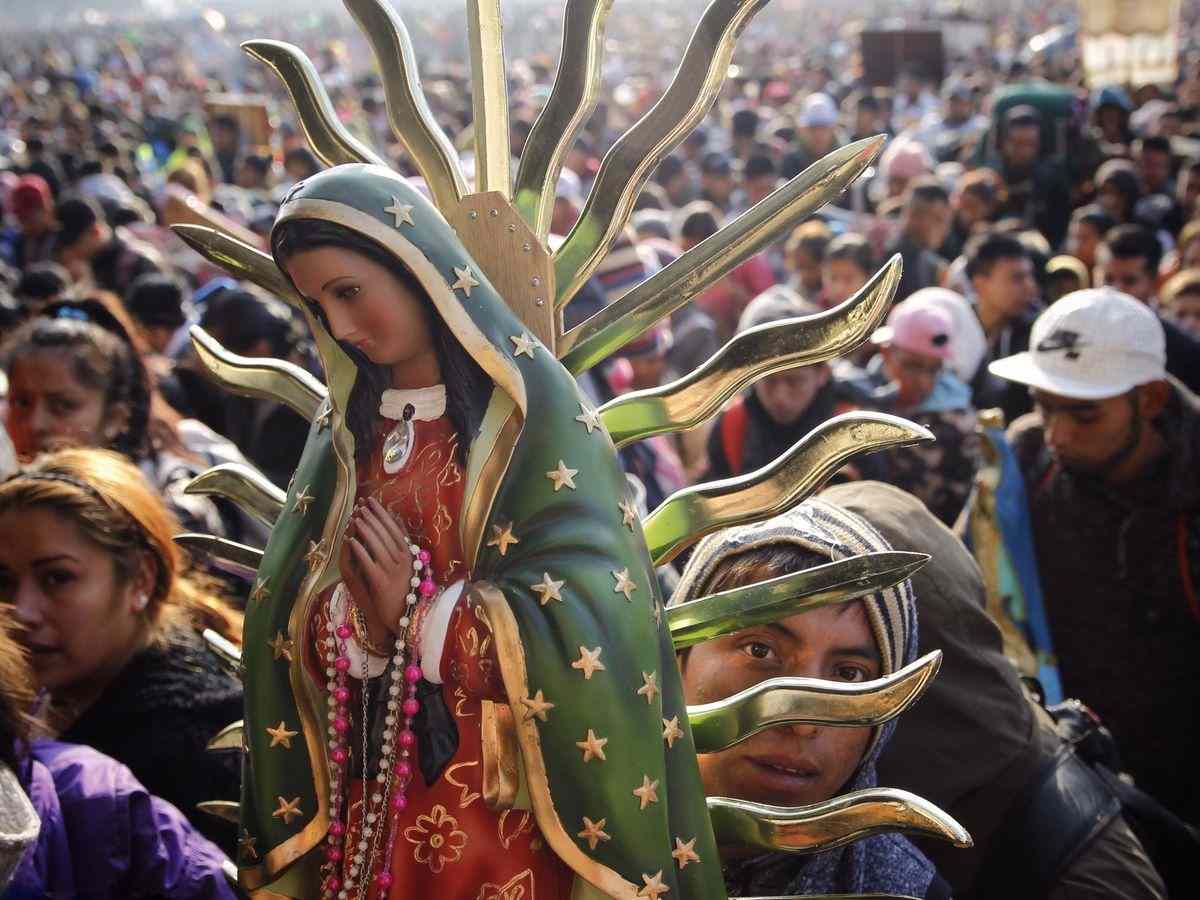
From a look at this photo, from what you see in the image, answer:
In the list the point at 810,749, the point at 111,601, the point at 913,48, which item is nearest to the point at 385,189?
the point at 810,749

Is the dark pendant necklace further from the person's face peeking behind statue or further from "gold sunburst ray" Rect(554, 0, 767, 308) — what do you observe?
the person's face peeking behind statue

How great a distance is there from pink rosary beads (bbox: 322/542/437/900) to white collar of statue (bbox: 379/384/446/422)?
0.47 ft

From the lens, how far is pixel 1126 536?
317 cm

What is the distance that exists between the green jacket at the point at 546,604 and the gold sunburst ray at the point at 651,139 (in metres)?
0.15

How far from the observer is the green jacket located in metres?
1.40

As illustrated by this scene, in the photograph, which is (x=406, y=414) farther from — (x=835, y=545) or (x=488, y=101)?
(x=835, y=545)

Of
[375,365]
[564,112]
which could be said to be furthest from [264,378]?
[564,112]

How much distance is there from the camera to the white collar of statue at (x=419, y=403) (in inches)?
58.3

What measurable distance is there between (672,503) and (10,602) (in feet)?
4.67

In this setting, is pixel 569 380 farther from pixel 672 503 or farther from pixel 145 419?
pixel 145 419

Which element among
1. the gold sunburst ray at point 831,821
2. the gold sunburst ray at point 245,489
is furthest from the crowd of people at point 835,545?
the gold sunburst ray at point 245,489

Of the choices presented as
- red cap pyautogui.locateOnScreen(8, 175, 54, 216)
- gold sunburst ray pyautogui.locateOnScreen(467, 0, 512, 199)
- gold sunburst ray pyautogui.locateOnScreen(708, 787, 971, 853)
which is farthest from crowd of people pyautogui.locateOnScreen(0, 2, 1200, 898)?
red cap pyautogui.locateOnScreen(8, 175, 54, 216)

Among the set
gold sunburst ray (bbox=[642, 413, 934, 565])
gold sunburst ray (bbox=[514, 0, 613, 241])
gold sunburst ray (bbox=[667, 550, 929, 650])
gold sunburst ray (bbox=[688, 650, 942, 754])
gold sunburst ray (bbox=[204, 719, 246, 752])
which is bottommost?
gold sunburst ray (bbox=[204, 719, 246, 752])

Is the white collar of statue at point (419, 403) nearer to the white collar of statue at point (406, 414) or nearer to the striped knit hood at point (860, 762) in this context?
the white collar of statue at point (406, 414)
